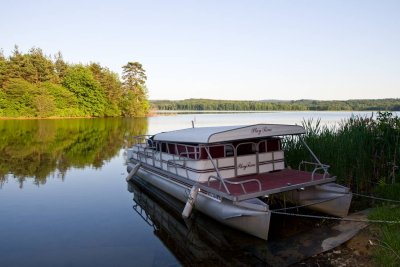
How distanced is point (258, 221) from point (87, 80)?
71877mm

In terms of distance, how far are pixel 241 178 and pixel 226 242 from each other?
96.9 inches

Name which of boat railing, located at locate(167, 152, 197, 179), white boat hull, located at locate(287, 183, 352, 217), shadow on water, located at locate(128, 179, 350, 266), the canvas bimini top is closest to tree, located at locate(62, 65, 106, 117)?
boat railing, located at locate(167, 152, 197, 179)

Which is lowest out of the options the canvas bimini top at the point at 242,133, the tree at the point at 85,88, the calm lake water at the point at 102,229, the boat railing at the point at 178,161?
the calm lake water at the point at 102,229

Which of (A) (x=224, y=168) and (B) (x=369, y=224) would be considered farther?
(A) (x=224, y=168)

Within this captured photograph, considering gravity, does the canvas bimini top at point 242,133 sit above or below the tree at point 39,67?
below

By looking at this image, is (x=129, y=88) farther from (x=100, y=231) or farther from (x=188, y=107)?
(x=188, y=107)

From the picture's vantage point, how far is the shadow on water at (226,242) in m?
6.95

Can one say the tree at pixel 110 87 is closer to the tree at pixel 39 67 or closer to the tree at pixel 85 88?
the tree at pixel 85 88

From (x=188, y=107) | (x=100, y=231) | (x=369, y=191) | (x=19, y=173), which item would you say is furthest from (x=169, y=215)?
(x=188, y=107)

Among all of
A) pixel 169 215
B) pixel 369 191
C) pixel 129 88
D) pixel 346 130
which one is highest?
pixel 129 88

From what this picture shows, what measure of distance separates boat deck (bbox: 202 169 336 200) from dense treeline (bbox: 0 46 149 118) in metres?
60.1

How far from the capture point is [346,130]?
12.1m

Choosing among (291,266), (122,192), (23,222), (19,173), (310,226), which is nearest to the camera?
(291,266)

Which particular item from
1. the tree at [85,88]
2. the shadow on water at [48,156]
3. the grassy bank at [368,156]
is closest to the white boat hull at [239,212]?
the grassy bank at [368,156]
